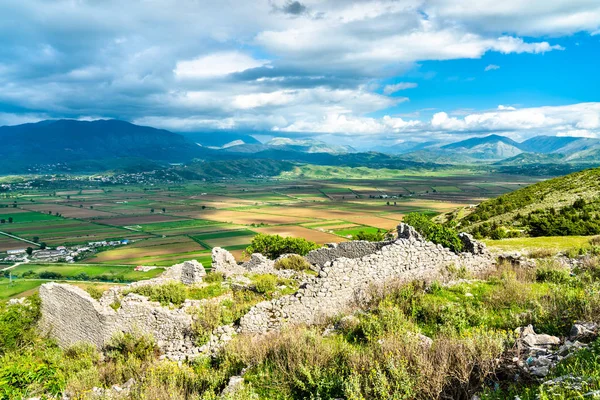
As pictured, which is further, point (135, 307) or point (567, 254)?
point (567, 254)

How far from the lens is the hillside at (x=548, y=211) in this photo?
28.0 metres

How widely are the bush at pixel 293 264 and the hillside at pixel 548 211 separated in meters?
17.2

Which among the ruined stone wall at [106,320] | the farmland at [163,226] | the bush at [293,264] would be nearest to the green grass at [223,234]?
the farmland at [163,226]

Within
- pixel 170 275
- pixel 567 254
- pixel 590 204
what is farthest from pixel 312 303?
pixel 590 204

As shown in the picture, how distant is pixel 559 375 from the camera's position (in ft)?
17.8

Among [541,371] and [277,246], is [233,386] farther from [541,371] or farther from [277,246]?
[277,246]

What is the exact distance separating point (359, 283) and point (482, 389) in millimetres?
8128

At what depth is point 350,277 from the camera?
13.9 m

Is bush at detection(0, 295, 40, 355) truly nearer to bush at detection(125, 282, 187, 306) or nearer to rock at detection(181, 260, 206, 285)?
bush at detection(125, 282, 187, 306)

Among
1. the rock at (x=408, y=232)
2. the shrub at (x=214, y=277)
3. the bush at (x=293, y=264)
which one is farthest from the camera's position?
the bush at (x=293, y=264)

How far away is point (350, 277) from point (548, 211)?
98.9 feet

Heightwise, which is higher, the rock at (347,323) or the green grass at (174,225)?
the rock at (347,323)

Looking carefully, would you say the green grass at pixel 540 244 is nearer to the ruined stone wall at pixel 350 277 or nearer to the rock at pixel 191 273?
the ruined stone wall at pixel 350 277

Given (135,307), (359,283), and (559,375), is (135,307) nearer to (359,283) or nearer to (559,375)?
(359,283)
